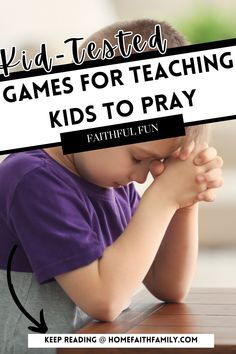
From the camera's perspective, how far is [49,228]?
0.58 metres

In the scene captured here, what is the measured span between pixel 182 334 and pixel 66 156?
191 millimetres

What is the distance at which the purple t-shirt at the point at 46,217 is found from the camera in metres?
0.57

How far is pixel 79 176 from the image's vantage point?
24.4 inches

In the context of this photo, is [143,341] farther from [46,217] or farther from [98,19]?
[98,19]

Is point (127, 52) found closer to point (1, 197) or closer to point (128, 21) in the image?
point (128, 21)

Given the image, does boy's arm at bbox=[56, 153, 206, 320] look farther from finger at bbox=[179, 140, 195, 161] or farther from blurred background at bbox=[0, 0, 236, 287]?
blurred background at bbox=[0, 0, 236, 287]

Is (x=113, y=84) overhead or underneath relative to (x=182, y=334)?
overhead

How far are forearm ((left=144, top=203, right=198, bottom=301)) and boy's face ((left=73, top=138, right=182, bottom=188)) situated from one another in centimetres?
7

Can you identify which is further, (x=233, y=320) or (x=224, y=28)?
(x=224, y=28)

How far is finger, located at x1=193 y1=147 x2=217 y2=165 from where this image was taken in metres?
0.59

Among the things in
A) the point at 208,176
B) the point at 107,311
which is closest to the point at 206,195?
the point at 208,176

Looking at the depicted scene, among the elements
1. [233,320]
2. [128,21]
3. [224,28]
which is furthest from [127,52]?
[233,320]

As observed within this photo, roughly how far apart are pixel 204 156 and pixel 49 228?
139mm

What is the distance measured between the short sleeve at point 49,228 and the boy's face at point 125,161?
4cm
